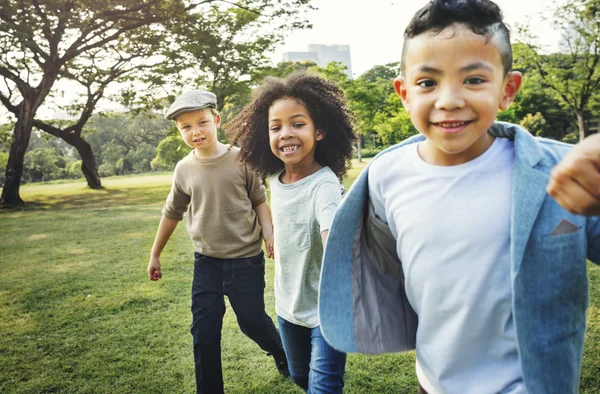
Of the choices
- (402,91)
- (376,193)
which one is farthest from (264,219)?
(402,91)

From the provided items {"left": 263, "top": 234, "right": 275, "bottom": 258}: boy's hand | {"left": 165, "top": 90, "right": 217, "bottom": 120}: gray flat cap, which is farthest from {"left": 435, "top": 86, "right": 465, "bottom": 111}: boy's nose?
{"left": 165, "top": 90, "right": 217, "bottom": 120}: gray flat cap

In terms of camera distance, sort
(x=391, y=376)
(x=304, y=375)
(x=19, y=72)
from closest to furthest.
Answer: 1. (x=304, y=375)
2. (x=391, y=376)
3. (x=19, y=72)

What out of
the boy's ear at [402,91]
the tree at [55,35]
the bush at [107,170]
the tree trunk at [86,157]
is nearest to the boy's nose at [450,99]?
the boy's ear at [402,91]

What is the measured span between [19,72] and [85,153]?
21.5 feet

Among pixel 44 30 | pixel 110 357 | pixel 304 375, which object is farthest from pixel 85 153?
pixel 304 375

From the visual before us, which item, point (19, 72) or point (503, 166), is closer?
point (503, 166)

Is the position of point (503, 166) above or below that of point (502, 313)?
above

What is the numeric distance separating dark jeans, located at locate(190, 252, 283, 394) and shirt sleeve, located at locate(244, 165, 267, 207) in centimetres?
36

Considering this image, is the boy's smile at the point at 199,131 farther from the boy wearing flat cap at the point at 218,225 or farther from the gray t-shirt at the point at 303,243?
the gray t-shirt at the point at 303,243

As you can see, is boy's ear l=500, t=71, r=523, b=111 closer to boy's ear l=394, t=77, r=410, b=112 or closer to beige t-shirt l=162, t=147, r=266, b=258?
boy's ear l=394, t=77, r=410, b=112

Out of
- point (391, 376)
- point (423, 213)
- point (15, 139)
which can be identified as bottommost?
point (391, 376)

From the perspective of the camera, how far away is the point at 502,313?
1214mm

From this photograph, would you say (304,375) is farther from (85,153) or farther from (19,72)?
(85,153)

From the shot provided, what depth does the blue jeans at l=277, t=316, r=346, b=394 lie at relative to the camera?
78.4 inches
